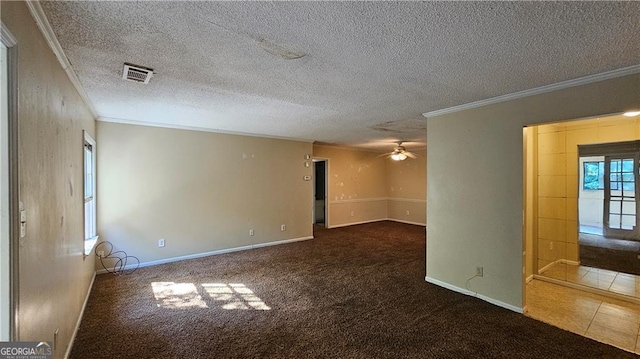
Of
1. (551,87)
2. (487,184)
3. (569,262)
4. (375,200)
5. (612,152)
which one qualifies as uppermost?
(551,87)

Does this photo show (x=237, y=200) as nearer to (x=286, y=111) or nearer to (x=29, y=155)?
(x=286, y=111)

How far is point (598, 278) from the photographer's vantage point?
134 inches

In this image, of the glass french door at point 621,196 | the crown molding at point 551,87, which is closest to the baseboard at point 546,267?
the glass french door at point 621,196

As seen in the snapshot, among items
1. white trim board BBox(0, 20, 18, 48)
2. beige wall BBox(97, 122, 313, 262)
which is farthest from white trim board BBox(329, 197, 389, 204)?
white trim board BBox(0, 20, 18, 48)

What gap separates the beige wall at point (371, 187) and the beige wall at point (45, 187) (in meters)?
5.39

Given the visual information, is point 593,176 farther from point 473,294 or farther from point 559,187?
point 473,294

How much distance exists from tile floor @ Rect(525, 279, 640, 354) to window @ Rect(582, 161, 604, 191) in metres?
1.37

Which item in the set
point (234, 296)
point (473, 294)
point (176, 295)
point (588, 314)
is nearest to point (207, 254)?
point (176, 295)

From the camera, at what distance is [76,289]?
2.49 meters

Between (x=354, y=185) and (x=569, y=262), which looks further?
(x=354, y=185)

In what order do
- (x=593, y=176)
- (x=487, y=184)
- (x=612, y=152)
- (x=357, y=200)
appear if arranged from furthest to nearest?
1. (x=357, y=200)
2. (x=593, y=176)
3. (x=612, y=152)
4. (x=487, y=184)

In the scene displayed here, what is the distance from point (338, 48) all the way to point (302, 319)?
2479 mm

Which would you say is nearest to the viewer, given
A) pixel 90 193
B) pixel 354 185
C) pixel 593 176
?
pixel 593 176

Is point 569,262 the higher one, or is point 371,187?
point 371,187
